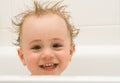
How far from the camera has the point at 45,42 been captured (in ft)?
3.34

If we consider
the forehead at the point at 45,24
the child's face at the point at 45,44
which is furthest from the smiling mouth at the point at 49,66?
the forehead at the point at 45,24

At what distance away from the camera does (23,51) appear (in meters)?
1.09

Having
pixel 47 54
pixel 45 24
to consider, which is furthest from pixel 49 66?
pixel 45 24

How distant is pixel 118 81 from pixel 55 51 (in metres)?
0.54

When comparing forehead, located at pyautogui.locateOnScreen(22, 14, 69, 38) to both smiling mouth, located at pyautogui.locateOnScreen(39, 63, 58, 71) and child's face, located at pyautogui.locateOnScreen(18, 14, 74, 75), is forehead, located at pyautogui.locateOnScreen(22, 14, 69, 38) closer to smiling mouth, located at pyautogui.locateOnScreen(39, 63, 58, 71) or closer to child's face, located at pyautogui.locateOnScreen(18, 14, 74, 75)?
child's face, located at pyautogui.locateOnScreen(18, 14, 74, 75)

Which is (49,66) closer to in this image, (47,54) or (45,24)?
(47,54)

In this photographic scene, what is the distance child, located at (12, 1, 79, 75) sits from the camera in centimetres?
102

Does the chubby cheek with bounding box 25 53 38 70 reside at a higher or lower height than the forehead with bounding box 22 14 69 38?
lower

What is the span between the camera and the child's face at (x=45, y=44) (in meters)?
1.01

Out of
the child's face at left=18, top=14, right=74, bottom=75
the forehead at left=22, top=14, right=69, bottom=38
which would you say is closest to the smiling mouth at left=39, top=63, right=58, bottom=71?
the child's face at left=18, top=14, right=74, bottom=75

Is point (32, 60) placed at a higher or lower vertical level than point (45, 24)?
lower

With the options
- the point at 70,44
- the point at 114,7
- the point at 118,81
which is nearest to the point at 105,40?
the point at 114,7

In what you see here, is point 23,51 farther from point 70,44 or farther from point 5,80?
point 5,80

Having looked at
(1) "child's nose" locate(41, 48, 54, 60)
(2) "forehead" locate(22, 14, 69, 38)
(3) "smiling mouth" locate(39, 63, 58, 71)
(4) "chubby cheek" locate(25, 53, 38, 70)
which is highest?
(2) "forehead" locate(22, 14, 69, 38)
